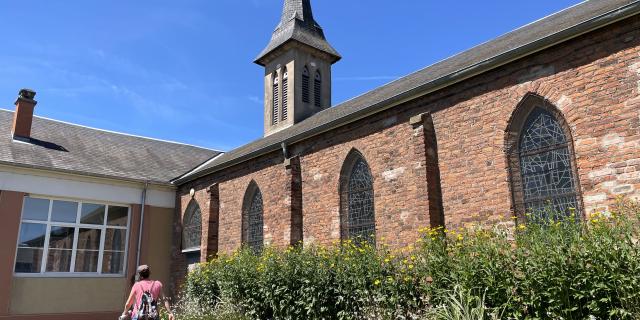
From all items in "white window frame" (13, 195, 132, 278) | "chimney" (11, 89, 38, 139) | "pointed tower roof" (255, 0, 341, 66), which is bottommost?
"white window frame" (13, 195, 132, 278)

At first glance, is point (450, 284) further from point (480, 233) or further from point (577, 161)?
point (577, 161)

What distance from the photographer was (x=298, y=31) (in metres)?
24.2

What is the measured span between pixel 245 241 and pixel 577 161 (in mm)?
11493

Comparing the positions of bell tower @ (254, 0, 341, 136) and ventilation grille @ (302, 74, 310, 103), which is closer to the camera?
bell tower @ (254, 0, 341, 136)

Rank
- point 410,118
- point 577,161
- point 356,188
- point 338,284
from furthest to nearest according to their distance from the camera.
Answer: point 356,188, point 410,118, point 338,284, point 577,161

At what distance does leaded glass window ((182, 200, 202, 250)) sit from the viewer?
1967cm

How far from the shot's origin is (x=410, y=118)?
1177cm

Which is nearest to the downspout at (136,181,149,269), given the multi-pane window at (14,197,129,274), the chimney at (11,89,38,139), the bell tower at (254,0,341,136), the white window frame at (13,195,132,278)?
the white window frame at (13,195,132,278)

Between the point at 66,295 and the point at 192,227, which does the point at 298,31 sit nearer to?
the point at 192,227

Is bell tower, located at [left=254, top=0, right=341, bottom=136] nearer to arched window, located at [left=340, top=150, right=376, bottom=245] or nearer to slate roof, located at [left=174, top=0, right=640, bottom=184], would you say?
slate roof, located at [left=174, top=0, right=640, bottom=184]

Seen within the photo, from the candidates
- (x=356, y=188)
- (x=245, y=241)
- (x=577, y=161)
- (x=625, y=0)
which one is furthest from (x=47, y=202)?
(x=625, y=0)

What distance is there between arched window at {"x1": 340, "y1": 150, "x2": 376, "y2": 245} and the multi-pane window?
10.4 meters

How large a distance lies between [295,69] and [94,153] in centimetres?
1011

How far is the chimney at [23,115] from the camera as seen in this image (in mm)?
18688
